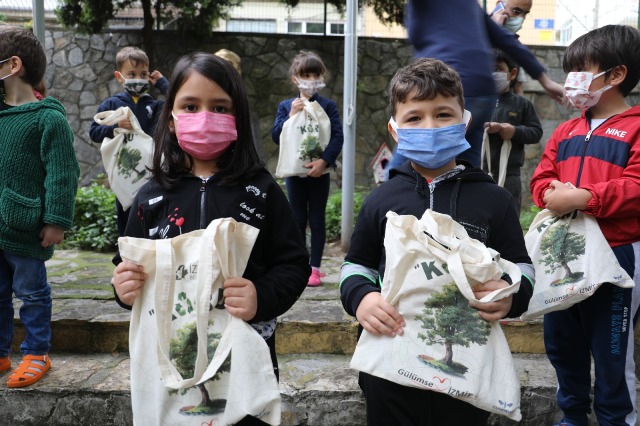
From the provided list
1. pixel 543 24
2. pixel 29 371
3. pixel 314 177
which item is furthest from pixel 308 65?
pixel 543 24

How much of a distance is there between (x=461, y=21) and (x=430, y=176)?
0.83 m

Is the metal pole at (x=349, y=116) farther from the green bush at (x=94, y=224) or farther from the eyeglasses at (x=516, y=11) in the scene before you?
the green bush at (x=94, y=224)

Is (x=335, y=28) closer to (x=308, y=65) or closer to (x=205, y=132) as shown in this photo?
(x=308, y=65)

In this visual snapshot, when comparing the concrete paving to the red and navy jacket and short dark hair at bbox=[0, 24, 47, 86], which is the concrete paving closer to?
the red and navy jacket

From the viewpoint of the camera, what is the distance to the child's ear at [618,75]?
2.58 metres

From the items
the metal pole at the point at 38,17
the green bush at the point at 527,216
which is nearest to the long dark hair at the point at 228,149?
the metal pole at the point at 38,17

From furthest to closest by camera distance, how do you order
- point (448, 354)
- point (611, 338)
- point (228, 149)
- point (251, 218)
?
point (611, 338) → point (228, 149) → point (251, 218) → point (448, 354)

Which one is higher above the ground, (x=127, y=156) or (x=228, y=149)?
(x=228, y=149)

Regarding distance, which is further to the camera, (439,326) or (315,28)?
(315,28)

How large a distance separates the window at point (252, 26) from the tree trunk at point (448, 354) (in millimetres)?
8662

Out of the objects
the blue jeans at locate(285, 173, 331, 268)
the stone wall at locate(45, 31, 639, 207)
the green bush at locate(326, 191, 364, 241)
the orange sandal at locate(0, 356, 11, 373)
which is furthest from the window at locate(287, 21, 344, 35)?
the orange sandal at locate(0, 356, 11, 373)

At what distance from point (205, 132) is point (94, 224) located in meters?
4.97

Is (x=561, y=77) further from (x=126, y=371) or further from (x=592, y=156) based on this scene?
(x=126, y=371)

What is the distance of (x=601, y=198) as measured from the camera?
2.39 m
